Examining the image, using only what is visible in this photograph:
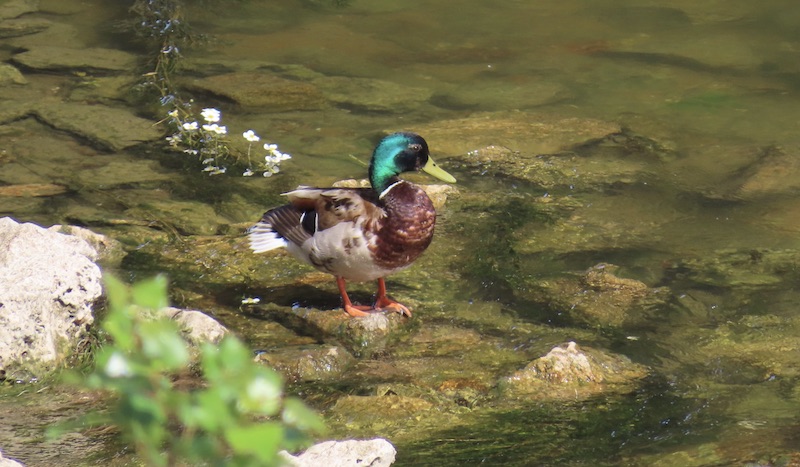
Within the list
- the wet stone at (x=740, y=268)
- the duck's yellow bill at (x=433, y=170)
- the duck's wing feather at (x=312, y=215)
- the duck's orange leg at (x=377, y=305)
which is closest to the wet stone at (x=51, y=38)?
the duck's wing feather at (x=312, y=215)

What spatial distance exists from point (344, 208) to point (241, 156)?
2.53 meters

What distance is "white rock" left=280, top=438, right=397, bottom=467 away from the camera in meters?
2.95

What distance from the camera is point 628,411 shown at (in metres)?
3.83

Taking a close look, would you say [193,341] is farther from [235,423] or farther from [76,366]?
[235,423]

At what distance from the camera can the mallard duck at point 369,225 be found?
461 cm

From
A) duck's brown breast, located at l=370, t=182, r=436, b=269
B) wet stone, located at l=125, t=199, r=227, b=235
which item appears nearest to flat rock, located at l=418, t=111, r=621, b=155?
wet stone, located at l=125, t=199, r=227, b=235

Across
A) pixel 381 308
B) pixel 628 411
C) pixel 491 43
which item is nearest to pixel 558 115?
pixel 491 43

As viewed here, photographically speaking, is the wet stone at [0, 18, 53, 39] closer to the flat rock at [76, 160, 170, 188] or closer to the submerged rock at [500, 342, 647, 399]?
the flat rock at [76, 160, 170, 188]

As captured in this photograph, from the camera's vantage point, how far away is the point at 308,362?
168 inches

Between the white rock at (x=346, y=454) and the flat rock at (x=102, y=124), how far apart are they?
185 inches

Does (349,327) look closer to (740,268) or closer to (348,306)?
Answer: (348,306)

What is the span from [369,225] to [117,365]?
336 cm

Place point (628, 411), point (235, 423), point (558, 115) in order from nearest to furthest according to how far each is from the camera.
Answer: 1. point (235, 423)
2. point (628, 411)
3. point (558, 115)

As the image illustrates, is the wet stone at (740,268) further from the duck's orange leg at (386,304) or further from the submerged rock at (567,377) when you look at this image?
the duck's orange leg at (386,304)
